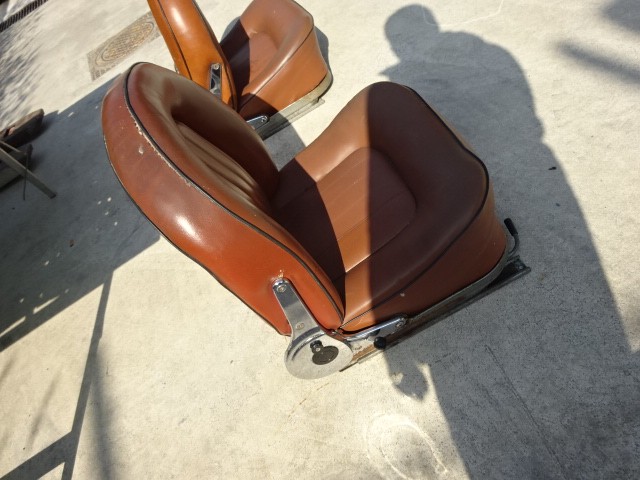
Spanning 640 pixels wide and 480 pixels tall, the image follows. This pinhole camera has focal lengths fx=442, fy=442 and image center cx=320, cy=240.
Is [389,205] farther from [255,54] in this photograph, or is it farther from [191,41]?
[255,54]

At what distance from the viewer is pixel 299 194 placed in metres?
1.74

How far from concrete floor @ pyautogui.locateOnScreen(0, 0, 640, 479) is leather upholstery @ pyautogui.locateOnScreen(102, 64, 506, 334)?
34 cm

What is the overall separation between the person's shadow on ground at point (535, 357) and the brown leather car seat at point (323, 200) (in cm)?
23

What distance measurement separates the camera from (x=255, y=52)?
8.88 feet

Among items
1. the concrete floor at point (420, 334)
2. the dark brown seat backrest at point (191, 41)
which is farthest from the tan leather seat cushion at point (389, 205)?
the dark brown seat backrest at point (191, 41)

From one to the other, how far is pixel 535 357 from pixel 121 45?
4.64 metres

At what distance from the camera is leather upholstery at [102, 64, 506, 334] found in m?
0.95

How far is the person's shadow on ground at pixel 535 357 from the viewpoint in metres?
1.33

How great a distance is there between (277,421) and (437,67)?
209 cm

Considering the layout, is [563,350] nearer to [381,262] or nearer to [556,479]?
[556,479]

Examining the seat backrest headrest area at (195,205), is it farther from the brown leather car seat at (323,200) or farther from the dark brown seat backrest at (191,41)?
the dark brown seat backrest at (191,41)

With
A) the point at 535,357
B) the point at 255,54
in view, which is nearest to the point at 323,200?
the point at 535,357

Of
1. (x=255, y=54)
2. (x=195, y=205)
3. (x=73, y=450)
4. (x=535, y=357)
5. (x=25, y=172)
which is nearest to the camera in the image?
Answer: (x=195, y=205)

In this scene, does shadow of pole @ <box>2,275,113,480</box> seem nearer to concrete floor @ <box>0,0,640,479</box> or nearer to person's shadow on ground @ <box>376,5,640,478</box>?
concrete floor @ <box>0,0,640,479</box>
